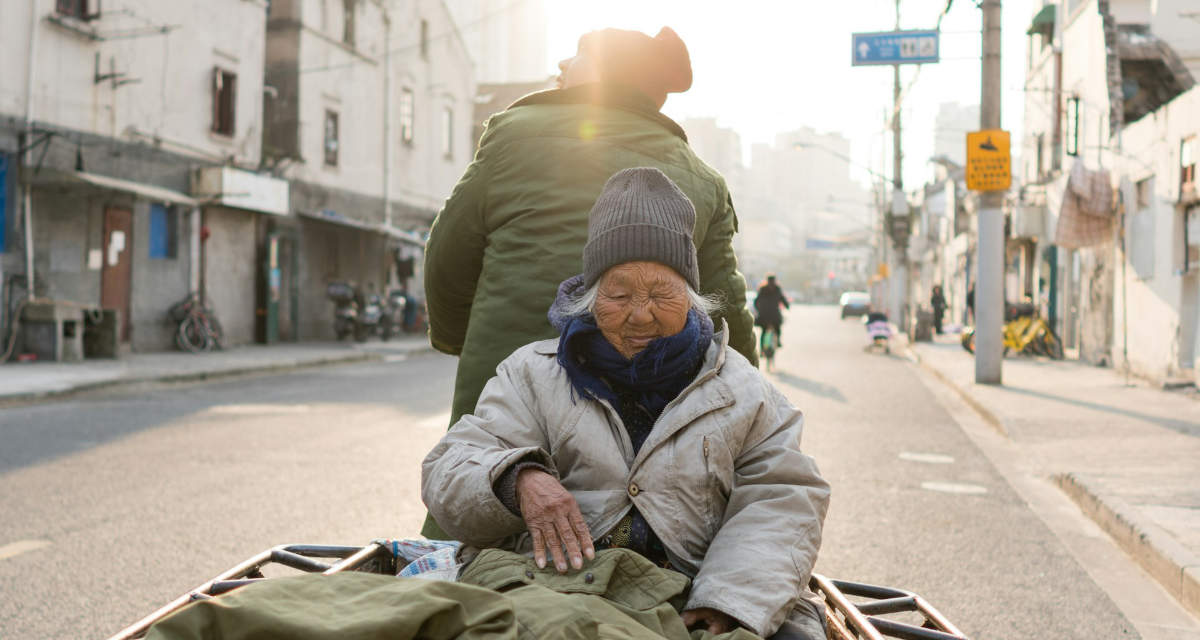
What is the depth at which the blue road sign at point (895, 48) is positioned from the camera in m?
15.2

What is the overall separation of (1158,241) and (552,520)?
15.3m

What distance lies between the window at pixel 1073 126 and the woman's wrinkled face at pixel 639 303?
771 inches

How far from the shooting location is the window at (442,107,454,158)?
3347cm

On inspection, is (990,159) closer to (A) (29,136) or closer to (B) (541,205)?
(B) (541,205)

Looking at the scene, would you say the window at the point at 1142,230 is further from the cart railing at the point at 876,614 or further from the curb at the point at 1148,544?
the cart railing at the point at 876,614

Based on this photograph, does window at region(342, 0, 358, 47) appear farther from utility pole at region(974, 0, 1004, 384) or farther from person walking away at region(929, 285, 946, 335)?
person walking away at region(929, 285, 946, 335)

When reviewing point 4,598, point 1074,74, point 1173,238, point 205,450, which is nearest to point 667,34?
point 4,598

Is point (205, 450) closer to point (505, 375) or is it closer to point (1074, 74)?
point (505, 375)

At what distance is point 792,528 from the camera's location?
2119mm

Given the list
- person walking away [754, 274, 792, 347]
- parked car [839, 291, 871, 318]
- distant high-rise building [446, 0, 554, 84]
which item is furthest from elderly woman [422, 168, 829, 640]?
distant high-rise building [446, 0, 554, 84]

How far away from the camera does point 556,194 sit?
2645mm

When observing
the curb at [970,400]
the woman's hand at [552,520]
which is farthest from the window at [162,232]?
the woman's hand at [552,520]

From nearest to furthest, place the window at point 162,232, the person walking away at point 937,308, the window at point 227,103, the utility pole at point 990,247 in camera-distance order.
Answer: the utility pole at point 990,247 → the window at point 162,232 → the window at point 227,103 → the person walking away at point 937,308

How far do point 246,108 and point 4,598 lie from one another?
20.1 m
